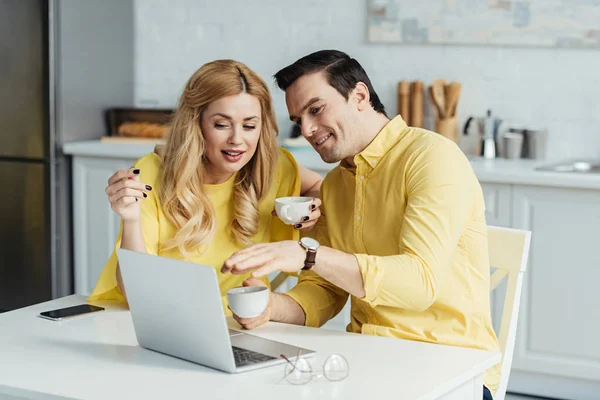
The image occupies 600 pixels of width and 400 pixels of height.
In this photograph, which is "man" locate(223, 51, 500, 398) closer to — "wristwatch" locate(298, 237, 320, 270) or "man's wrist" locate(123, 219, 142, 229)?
"wristwatch" locate(298, 237, 320, 270)

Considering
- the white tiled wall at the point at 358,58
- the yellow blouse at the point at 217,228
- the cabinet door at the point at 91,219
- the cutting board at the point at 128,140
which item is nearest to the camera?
the yellow blouse at the point at 217,228

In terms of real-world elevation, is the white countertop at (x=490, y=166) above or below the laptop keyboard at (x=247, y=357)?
above

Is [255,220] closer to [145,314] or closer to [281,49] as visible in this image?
[145,314]

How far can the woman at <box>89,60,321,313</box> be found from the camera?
237 centimetres

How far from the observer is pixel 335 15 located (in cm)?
439

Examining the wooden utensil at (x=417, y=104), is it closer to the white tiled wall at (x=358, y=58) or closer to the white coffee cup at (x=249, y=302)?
the white tiled wall at (x=358, y=58)

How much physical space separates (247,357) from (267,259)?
8.1 inches

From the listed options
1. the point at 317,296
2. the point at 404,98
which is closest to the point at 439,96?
the point at 404,98

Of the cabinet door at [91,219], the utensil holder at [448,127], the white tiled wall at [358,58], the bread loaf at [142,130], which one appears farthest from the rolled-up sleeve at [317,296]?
the bread loaf at [142,130]

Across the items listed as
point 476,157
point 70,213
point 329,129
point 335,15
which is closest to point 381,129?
point 329,129

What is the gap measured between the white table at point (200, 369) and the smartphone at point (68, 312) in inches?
2.1

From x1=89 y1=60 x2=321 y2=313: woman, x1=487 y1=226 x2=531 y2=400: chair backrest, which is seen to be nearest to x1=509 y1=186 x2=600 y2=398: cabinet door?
x1=487 y1=226 x2=531 y2=400: chair backrest

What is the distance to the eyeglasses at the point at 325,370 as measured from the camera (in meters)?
→ 1.63

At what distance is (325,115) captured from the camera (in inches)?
88.0
